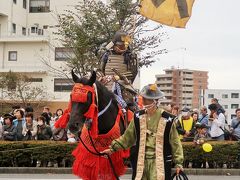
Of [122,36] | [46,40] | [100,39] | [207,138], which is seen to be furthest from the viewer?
[46,40]

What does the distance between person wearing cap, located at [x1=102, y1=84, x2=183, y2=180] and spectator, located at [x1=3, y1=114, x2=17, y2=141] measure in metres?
9.36

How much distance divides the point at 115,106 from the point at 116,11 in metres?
15.9

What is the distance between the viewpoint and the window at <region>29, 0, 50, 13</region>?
154 feet

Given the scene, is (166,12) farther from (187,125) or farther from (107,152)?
(107,152)

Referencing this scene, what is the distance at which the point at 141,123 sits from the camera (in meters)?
6.83

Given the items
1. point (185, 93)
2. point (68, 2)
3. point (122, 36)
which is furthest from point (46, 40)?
point (185, 93)

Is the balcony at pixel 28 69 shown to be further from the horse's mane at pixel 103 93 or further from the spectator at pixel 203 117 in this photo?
the horse's mane at pixel 103 93

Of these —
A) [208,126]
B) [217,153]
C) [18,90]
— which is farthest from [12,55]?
[217,153]

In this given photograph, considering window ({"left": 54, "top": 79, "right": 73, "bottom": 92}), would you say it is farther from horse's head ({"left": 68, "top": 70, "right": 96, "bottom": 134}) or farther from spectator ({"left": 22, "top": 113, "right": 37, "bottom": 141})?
horse's head ({"left": 68, "top": 70, "right": 96, "bottom": 134})

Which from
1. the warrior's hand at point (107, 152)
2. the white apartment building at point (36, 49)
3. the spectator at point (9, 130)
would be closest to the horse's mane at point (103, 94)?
the warrior's hand at point (107, 152)

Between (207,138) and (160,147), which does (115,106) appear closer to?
(160,147)

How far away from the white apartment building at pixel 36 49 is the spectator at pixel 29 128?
27085 mm

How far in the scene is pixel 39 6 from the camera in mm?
47781

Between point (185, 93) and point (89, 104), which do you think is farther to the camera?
point (185, 93)
